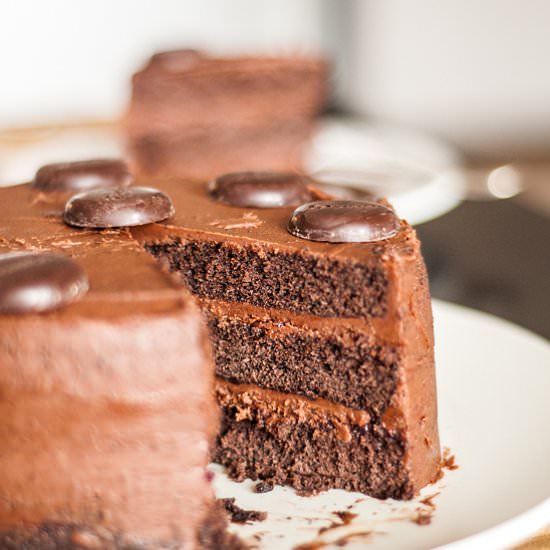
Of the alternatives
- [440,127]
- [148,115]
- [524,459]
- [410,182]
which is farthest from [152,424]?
[440,127]

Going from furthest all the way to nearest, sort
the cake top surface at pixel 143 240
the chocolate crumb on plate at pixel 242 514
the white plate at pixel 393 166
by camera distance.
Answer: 1. the white plate at pixel 393 166
2. the chocolate crumb on plate at pixel 242 514
3. the cake top surface at pixel 143 240

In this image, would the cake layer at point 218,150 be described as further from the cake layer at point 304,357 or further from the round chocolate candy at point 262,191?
the cake layer at point 304,357

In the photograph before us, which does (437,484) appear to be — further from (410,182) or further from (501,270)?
(410,182)

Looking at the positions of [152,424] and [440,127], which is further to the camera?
[440,127]

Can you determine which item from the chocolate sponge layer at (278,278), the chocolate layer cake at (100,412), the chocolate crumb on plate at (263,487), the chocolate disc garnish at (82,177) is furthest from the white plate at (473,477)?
the chocolate disc garnish at (82,177)

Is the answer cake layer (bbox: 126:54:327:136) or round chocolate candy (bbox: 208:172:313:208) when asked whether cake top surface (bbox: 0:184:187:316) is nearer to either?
round chocolate candy (bbox: 208:172:313:208)

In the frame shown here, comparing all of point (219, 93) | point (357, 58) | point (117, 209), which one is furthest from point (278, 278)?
point (357, 58)
